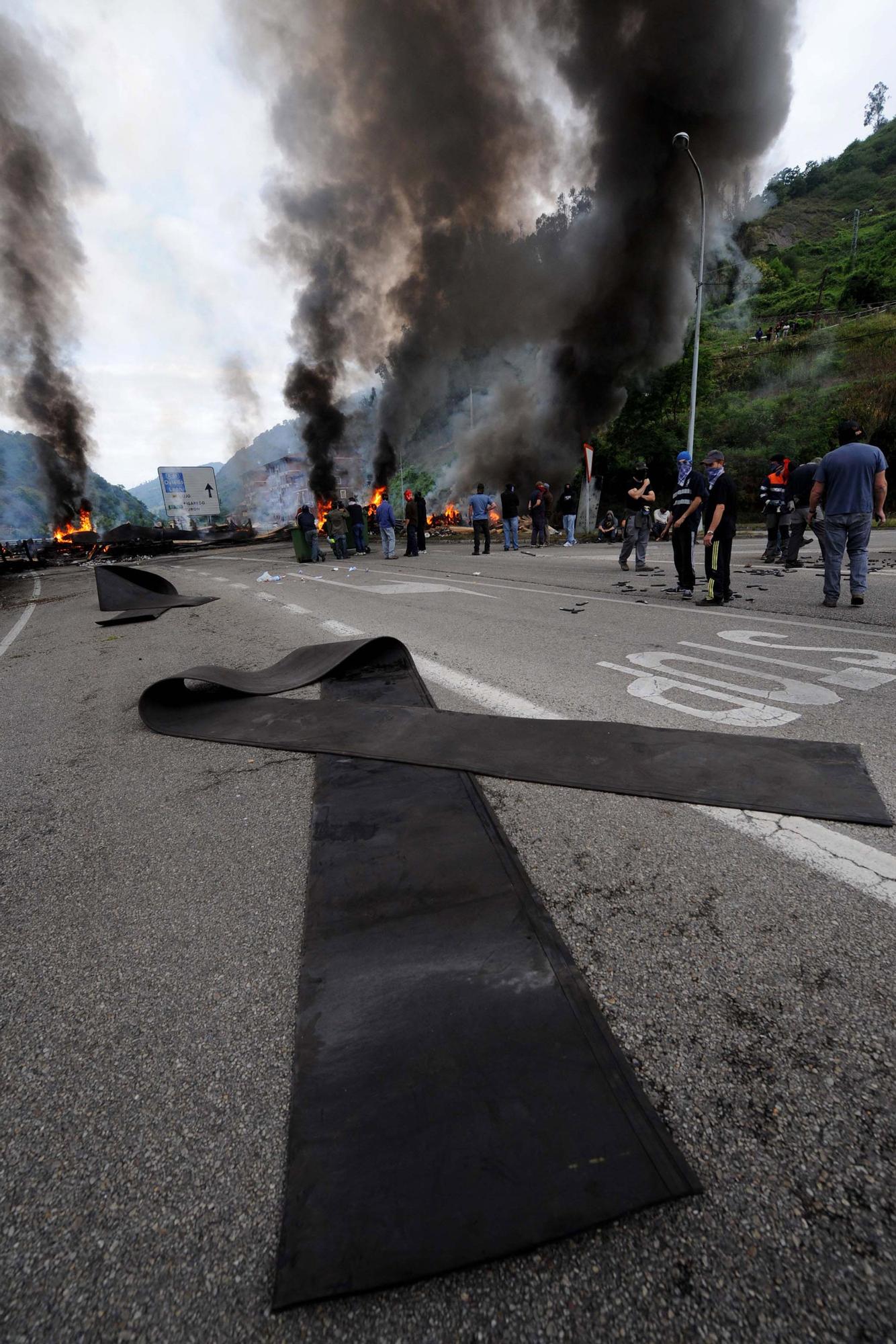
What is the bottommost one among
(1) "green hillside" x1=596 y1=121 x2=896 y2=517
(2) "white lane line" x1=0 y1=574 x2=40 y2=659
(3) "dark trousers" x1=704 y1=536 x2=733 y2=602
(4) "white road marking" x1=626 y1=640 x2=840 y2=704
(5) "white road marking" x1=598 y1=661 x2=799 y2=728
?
(2) "white lane line" x1=0 y1=574 x2=40 y2=659

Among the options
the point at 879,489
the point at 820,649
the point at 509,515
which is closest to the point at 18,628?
the point at 820,649

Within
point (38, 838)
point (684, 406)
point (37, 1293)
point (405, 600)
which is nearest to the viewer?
point (37, 1293)

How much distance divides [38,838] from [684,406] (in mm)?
41122

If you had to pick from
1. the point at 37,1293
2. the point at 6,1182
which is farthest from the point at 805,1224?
the point at 6,1182

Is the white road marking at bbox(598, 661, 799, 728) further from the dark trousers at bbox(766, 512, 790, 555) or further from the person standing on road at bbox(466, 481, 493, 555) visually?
the person standing on road at bbox(466, 481, 493, 555)

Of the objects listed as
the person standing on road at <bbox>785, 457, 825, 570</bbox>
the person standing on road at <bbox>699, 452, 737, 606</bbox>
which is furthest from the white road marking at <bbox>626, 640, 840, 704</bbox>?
the person standing on road at <bbox>785, 457, 825, 570</bbox>

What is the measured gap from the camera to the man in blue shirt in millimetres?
6535

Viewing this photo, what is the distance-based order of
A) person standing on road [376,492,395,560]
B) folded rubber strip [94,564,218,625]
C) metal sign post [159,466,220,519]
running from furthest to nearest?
1. metal sign post [159,466,220,519]
2. person standing on road [376,492,395,560]
3. folded rubber strip [94,564,218,625]

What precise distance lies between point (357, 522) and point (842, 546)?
16.4 m

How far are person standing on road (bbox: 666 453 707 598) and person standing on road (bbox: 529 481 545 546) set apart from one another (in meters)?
12.9

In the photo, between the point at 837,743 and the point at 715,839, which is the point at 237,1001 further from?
the point at 837,743

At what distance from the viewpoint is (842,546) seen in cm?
696

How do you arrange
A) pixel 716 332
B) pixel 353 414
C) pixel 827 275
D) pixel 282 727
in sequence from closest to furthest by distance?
1. pixel 282 727
2. pixel 716 332
3. pixel 827 275
4. pixel 353 414

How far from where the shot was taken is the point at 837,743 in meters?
2.94
